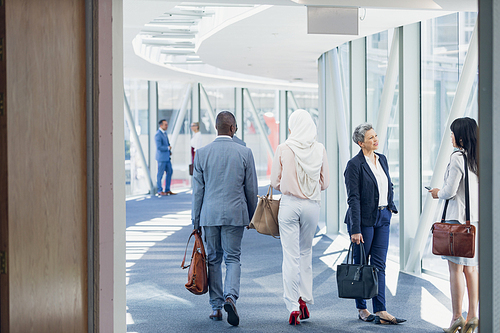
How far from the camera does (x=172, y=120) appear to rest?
2003cm

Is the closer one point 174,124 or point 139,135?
point 139,135

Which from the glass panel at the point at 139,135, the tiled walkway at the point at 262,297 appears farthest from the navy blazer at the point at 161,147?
the tiled walkway at the point at 262,297

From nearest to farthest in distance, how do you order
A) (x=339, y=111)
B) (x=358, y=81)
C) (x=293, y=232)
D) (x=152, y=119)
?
1. (x=293, y=232)
2. (x=358, y=81)
3. (x=339, y=111)
4. (x=152, y=119)

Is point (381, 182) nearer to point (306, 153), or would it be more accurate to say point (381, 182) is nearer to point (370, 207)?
point (370, 207)

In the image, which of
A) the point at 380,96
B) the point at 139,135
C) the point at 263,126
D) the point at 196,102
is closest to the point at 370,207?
the point at 380,96

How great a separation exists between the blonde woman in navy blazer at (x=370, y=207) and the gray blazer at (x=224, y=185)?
96cm

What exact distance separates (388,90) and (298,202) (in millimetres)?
3455

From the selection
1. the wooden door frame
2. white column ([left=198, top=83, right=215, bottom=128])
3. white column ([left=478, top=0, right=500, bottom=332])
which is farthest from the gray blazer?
white column ([left=198, top=83, right=215, bottom=128])

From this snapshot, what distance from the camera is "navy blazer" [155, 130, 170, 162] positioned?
55.2 ft

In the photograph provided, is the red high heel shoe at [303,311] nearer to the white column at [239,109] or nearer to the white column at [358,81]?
the white column at [358,81]

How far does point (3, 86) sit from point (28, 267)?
90cm

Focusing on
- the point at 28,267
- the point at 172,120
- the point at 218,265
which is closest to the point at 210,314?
the point at 218,265

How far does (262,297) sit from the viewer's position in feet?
19.6

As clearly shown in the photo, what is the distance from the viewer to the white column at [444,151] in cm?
607
